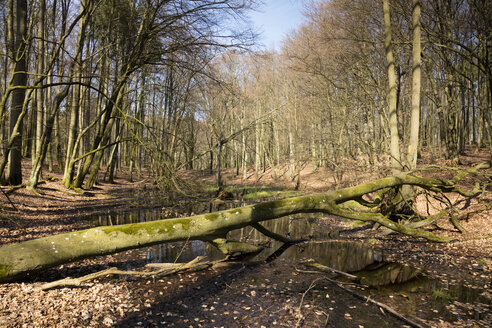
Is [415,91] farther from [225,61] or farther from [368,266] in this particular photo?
[225,61]

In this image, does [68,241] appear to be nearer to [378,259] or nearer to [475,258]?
[378,259]

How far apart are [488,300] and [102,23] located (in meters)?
20.5

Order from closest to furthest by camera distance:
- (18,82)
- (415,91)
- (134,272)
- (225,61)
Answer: (134,272)
(415,91)
(18,82)
(225,61)

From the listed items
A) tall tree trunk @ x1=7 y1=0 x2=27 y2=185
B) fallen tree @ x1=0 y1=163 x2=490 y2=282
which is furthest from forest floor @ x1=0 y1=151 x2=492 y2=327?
tall tree trunk @ x1=7 y1=0 x2=27 y2=185

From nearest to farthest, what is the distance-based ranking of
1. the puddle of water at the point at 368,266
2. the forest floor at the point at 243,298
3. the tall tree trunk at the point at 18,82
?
1. the forest floor at the point at 243,298
2. the puddle of water at the point at 368,266
3. the tall tree trunk at the point at 18,82

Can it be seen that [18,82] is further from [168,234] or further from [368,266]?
[368,266]

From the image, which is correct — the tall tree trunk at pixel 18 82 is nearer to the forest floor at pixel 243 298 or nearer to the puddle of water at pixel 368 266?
the forest floor at pixel 243 298

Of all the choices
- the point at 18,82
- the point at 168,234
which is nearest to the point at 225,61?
the point at 18,82

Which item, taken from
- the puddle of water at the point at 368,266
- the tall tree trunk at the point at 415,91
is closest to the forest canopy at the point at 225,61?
the tall tree trunk at the point at 415,91

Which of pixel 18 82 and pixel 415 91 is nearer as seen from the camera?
pixel 415 91

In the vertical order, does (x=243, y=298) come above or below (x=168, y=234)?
below

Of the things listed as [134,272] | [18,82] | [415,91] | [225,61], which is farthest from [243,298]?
[225,61]

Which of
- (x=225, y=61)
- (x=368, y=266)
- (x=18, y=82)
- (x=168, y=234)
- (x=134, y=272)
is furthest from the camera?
(x=225, y=61)

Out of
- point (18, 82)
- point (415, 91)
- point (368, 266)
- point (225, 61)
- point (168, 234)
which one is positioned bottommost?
point (368, 266)
